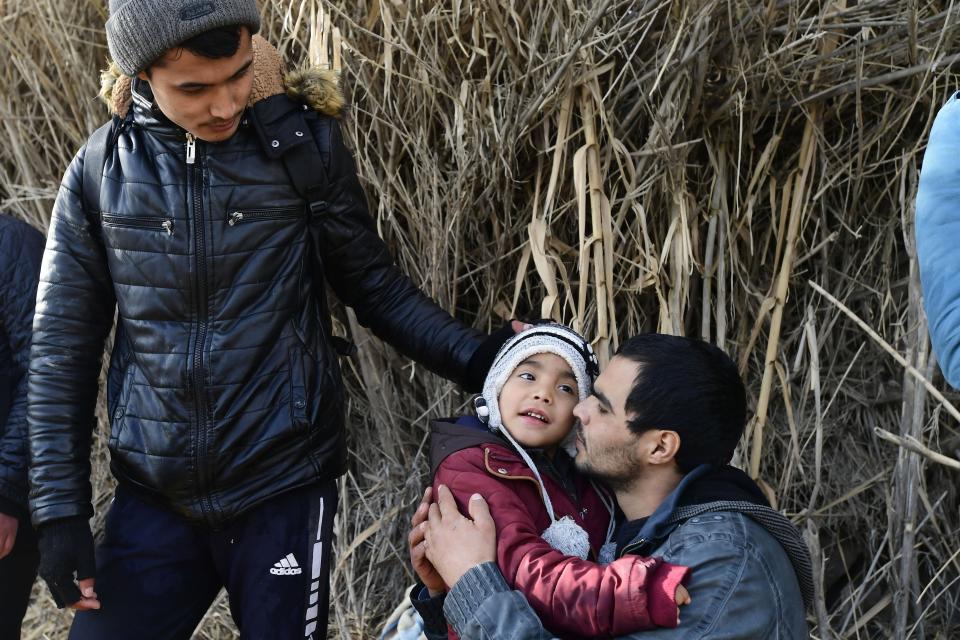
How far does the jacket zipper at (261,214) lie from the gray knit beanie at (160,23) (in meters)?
0.34

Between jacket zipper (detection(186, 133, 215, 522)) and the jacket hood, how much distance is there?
18.9 inches

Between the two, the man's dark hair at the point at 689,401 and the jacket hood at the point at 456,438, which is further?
the jacket hood at the point at 456,438

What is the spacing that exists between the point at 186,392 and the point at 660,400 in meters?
0.97

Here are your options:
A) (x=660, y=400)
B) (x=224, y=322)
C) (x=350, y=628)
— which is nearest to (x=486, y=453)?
(x=660, y=400)

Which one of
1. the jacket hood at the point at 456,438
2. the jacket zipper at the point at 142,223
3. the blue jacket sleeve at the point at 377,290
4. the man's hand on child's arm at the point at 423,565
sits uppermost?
the jacket zipper at the point at 142,223

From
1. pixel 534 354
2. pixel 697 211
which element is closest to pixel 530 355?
pixel 534 354

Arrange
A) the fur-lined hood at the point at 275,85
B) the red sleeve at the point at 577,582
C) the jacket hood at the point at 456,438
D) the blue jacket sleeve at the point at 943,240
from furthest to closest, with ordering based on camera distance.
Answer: the fur-lined hood at the point at 275,85, the jacket hood at the point at 456,438, the red sleeve at the point at 577,582, the blue jacket sleeve at the point at 943,240

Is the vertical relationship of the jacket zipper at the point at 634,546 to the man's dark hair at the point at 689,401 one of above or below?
below

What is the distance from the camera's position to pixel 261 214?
210cm

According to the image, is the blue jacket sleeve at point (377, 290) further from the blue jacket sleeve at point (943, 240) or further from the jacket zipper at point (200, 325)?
the blue jacket sleeve at point (943, 240)

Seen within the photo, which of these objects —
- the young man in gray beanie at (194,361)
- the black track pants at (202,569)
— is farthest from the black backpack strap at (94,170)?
the black track pants at (202,569)

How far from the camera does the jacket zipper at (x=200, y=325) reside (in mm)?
2049

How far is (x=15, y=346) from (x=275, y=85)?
0.92 metres

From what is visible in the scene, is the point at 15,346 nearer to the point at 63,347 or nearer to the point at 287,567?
the point at 63,347
